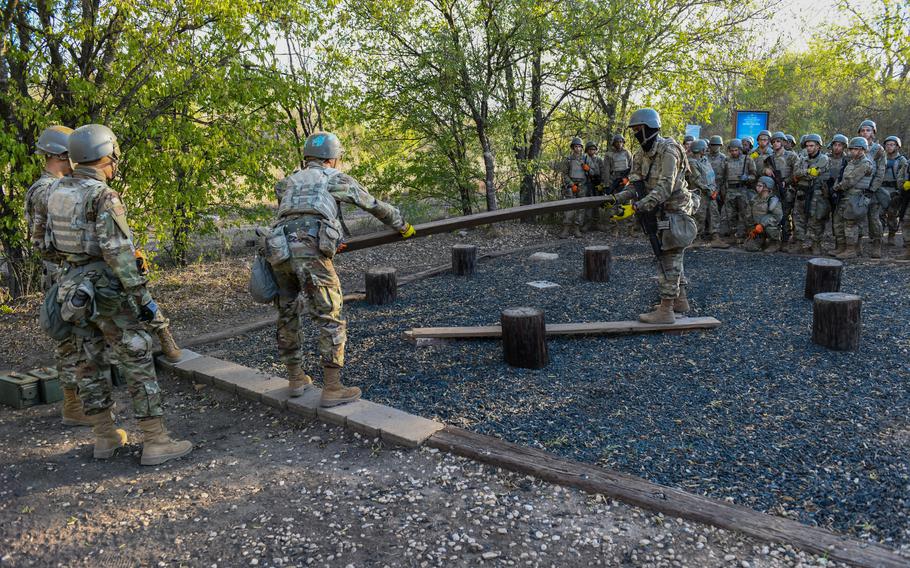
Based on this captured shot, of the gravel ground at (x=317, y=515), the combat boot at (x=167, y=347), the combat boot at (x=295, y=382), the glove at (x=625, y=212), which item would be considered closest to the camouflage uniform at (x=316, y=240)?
the combat boot at (x=295, y=382)

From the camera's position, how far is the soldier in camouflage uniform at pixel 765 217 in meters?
10.5

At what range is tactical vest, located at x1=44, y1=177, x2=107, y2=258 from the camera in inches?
151

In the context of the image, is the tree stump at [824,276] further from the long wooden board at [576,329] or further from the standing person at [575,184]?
the standing person at [575,184]

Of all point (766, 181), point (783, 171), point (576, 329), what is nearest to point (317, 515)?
point (576, 329)

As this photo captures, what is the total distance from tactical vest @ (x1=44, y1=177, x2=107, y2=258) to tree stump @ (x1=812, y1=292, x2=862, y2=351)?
5.58m

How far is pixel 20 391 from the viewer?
4.99 meters

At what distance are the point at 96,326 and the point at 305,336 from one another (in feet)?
8.31

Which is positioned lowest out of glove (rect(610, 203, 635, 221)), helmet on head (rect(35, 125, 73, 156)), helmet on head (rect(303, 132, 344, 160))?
glove (rect(610, 203, 635, 221))

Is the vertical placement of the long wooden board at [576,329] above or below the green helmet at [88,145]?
below

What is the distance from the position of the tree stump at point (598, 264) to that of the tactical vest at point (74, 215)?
6.10m

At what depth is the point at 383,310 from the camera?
7.49 metres

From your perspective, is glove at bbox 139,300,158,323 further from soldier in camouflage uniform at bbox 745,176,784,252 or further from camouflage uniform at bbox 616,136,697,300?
soldier in camouflage uniform at bbox 745,176,784,252

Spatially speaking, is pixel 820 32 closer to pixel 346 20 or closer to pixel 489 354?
pixel 346 20

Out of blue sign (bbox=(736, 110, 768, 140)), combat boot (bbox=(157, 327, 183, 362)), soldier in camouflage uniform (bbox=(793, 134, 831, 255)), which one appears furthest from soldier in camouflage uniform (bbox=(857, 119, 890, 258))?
combat boot (bbox=(157, 327, 183, 362))
